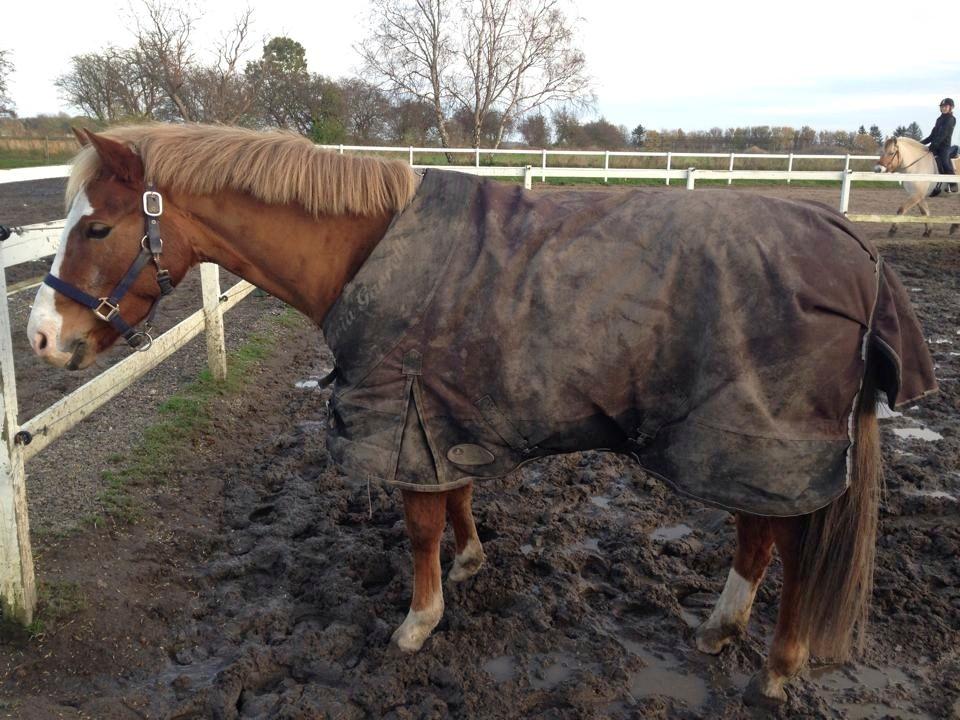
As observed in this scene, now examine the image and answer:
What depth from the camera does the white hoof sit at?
2.50 metres

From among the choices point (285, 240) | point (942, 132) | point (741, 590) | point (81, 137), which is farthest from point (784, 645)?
point (942, 132)

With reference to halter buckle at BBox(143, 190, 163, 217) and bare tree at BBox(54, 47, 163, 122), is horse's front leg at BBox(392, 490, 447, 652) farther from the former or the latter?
bare tree at BBox(54, 47, 163, 122)

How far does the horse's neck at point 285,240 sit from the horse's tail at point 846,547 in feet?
5.54

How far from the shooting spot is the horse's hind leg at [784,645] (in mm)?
2271

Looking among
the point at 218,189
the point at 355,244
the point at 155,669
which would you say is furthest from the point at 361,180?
the point at 155,669

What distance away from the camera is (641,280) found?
6.73 ft

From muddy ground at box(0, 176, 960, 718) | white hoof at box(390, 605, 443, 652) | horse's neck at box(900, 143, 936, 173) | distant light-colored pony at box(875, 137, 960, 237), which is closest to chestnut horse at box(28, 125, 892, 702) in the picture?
muddy ground at box(0, 176, 960, 718)

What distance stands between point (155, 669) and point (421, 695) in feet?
3.09

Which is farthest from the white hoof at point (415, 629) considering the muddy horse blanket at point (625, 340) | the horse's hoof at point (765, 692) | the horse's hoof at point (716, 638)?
the horse's hoof at point (765, 692)

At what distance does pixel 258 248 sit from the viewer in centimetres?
231

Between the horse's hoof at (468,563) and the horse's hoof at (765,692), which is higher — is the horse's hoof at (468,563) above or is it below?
above

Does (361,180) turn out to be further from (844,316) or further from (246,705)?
(246,705)

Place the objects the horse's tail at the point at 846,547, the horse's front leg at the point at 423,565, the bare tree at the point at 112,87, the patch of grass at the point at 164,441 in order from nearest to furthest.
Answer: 1. the horse's tail at the point at 846,547
2. the horse's front leg at the point at 423,565
3. the patch of grass at the point at 164,441
4. the bare tree at the point at 112,87

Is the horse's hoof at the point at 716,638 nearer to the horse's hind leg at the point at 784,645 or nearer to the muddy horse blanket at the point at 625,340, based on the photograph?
the horse's hind leg at the point at 784,645
